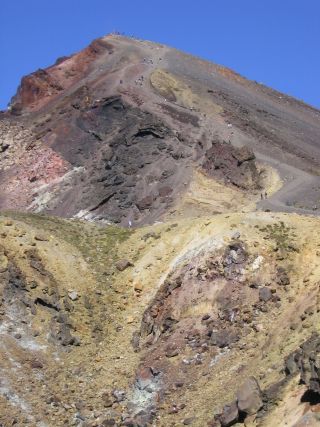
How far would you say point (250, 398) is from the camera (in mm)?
25156

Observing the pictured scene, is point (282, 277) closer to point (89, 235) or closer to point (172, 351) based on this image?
point (172, 351)

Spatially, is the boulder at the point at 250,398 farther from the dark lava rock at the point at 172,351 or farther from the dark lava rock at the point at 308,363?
the dark lava rock at the point at 172,351

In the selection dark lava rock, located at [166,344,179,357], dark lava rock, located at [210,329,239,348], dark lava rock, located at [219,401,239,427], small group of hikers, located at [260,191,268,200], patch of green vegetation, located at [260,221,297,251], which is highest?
small group of hikers, located at [260,191,268,200]

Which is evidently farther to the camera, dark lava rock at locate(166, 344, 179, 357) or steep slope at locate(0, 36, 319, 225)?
steep slope at locate(0, 36, 319, 225)

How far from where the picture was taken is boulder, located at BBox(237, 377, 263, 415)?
82.0 feet

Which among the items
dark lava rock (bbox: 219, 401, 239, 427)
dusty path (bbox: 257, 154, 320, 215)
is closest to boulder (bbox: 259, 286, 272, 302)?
Result: dark lava rock (bbox: 219, 401, 239, 427)

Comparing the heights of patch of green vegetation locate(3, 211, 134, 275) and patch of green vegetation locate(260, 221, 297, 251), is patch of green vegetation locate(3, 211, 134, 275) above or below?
above

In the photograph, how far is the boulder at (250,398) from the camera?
25.0 m

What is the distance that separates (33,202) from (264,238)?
3041cm

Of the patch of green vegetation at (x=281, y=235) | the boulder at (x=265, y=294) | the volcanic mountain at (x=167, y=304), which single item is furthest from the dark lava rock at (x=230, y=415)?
the patch of green vegetation at (x=281, y=235)

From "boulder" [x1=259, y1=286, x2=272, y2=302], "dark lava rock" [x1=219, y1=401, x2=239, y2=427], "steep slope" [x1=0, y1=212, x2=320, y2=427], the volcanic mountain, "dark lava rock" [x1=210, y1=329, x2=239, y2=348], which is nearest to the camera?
"dark lava rock" [x1=219, y1=401, x2=239, y2=427]

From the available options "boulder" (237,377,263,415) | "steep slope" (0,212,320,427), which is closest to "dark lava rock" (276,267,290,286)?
"steep slope" (0,212,320,427)

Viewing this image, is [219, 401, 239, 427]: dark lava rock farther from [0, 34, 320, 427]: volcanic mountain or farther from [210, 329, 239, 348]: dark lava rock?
[210, 329, 239, 348]: dark lava rock

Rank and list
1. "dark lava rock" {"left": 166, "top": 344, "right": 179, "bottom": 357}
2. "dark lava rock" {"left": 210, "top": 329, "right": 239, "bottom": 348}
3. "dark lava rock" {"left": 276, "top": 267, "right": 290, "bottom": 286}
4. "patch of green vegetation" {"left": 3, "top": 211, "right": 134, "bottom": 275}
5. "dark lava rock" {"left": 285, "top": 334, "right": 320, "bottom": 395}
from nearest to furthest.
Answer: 1. "dark lava rock" {"left": 285, "top": 334, "right": 320, "bottom": 395}
2. "dark lava rock" {"left": 210, "top": 329, "right": 239, "bottom": 348}
3. "dark lava rock" {"left": 166, "top": 344, "right": 179, "bottom": 357}
4. "dark lava rock" {"left": 276, "top": 267, "right": 290, "bottom": 286}
5. "patch of green vegetation" {"left": 3, "top": 211, "right": 134, "bottom": 275}
